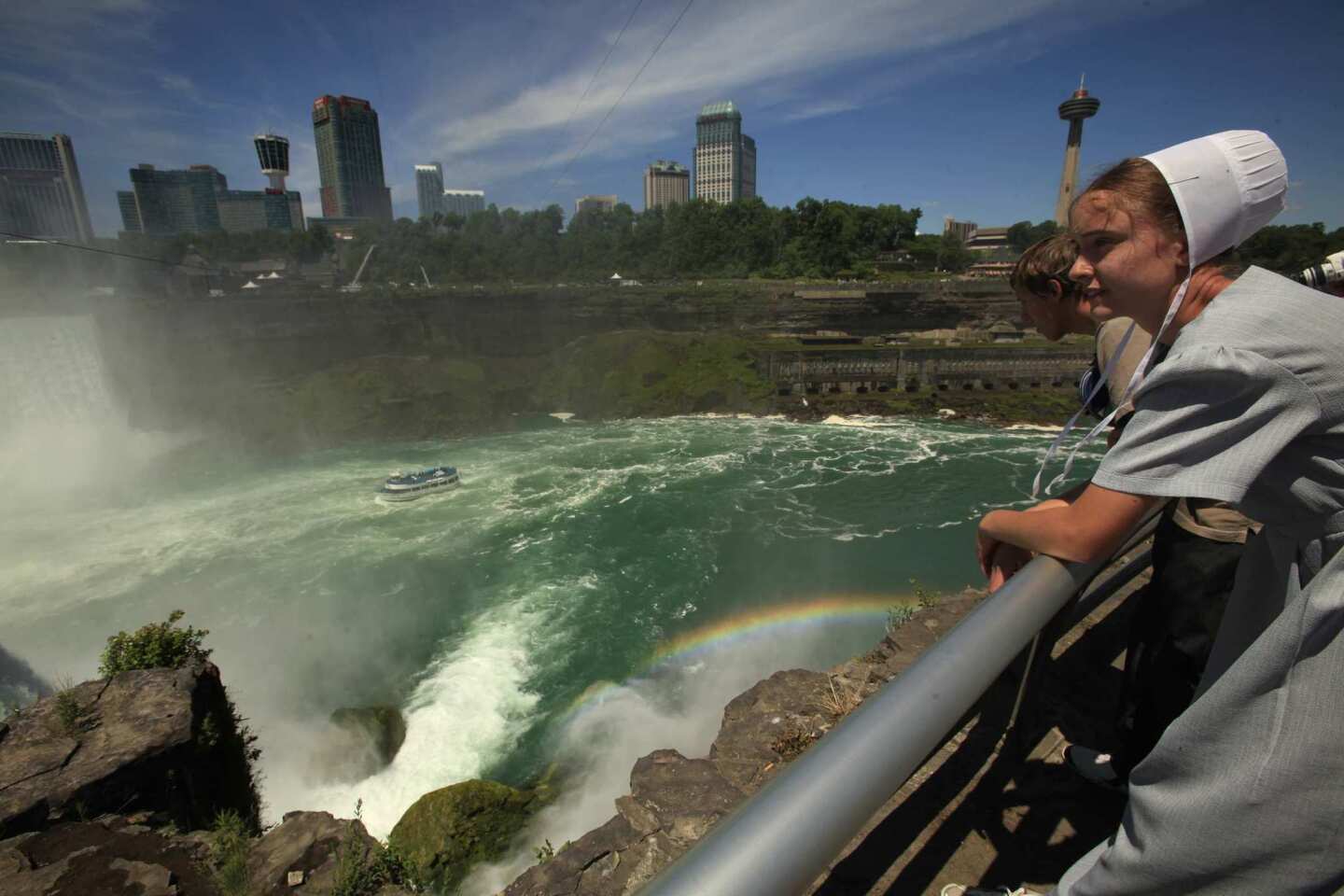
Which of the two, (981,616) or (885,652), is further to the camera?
(885,652)

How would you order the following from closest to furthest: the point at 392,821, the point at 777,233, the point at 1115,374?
the point at 1115,374 → the point at 392,821 → the point at 777,233

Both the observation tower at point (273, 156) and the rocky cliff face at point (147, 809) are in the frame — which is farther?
the observation tower at point (273, 156)

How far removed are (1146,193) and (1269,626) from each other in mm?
945

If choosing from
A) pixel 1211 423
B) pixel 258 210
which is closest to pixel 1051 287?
pixel 1211 423

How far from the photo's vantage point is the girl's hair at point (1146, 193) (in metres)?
1.34

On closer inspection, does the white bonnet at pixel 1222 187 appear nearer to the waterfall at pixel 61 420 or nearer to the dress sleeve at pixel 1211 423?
the dress sleeve at pixel 1211 423

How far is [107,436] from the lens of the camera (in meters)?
34.8

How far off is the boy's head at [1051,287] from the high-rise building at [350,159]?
6416 inches

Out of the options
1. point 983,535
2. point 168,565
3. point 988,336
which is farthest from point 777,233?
point 983,535

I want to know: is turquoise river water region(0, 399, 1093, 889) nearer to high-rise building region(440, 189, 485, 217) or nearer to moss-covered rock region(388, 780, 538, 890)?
moss-covered rock region(388, 780, 538, 890)

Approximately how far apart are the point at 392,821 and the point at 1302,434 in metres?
12.4

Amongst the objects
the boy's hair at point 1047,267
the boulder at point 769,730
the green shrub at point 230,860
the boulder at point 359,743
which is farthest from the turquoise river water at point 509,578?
the boy's hair at point 1047,267

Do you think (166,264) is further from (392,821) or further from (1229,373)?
(1229,373)

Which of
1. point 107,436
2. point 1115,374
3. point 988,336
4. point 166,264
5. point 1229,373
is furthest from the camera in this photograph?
point 166,264
